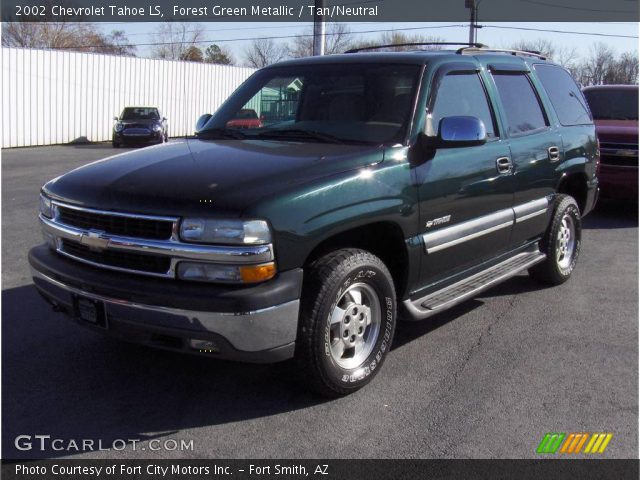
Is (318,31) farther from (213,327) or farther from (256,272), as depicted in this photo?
(213,327)

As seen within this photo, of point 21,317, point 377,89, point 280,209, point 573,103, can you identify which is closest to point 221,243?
point 280,209

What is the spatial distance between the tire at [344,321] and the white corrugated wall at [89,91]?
22299 mm

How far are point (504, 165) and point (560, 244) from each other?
1.62 metres

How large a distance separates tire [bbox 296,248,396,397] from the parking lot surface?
0.18 m

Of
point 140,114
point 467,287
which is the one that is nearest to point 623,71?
point 140,114

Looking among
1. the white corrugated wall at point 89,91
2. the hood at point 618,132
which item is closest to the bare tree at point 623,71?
the white corrugated wall at point 89,91

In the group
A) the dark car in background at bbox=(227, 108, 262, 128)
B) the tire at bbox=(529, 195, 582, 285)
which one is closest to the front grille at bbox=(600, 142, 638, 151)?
the tire at bbox=(529, 195, 582, 285)

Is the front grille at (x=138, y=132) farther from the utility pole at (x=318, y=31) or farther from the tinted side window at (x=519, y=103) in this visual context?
the tinted side window at (x=519, y=103)

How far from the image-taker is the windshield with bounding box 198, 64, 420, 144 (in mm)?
4371

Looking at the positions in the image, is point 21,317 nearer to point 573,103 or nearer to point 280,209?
point 280,209

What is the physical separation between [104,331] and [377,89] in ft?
7.71

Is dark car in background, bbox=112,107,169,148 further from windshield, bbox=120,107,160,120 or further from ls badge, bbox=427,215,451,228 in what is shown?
ls badge, bbox=427,215,451,228

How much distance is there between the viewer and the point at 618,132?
9.70 m

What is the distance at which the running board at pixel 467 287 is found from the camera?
4348 mm
